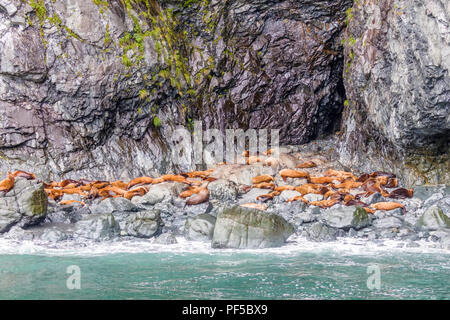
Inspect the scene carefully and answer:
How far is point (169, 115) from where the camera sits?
46.5ft


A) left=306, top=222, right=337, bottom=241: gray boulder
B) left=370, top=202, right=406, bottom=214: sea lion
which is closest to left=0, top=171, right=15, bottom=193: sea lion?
left=306, top=222, right=337, bottom=241: gray boulder

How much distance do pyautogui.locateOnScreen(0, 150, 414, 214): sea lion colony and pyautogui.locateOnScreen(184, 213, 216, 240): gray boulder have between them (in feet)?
4.79

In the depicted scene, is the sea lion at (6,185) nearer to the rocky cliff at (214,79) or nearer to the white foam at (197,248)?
the white foam at (197,248)

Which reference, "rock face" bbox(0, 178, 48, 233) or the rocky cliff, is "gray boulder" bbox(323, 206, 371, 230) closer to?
the rocky cliff

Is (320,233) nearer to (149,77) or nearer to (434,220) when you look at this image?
(434,220)

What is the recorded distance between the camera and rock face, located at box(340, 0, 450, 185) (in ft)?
30.7

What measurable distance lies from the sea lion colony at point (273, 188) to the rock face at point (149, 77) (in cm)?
165

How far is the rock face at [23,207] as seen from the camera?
8547 mm

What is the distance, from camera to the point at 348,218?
824 centimetres

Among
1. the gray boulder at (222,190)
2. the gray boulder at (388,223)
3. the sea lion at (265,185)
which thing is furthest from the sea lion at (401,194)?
the gray boulder at (222,190)

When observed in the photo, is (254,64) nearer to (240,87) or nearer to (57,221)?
(240,87)

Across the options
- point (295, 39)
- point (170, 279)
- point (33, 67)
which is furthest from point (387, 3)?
point (33, 67)
